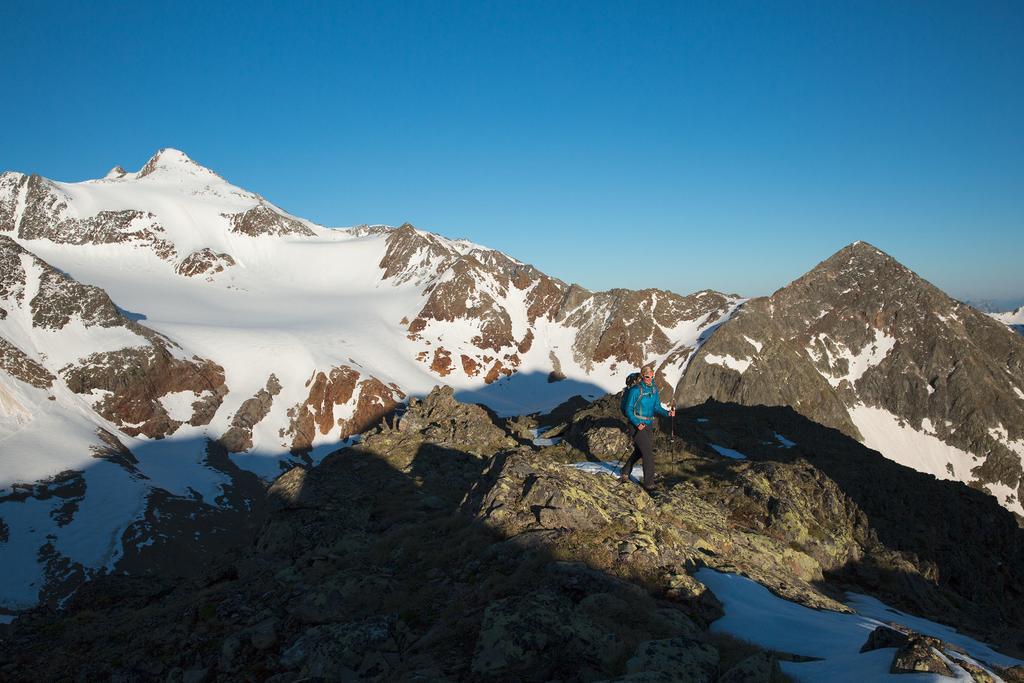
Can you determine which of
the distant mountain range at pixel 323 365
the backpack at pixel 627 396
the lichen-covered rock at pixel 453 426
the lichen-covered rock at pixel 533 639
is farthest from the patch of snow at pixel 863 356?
the lichen-covered rock at pixel 533 639

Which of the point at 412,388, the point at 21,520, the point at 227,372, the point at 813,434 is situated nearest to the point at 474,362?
the point at 412,388

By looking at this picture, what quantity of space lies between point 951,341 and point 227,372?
201m

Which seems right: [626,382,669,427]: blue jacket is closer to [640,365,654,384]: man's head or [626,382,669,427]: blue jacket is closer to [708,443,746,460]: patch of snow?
[640,365,654,384]: man's head

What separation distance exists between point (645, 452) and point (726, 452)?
13.7 meters

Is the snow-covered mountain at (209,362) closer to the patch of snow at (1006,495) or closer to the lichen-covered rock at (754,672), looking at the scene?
the lichen-covered rock at (754,672)

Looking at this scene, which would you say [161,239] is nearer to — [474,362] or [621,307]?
[474,362]

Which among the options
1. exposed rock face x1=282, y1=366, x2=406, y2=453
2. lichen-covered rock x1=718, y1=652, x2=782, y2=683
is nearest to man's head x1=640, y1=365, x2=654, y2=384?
lichen-covered rock x1=718, y1=652, x2=782, y2=683

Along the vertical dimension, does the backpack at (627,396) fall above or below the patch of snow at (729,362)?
below

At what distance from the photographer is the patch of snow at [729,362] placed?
5576 inches

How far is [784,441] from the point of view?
112 ft

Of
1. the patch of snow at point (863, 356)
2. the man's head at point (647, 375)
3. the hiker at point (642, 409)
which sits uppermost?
the patch of snow at point (863, 356)

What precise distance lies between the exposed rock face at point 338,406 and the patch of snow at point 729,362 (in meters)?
82.5

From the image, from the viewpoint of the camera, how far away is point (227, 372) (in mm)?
113188

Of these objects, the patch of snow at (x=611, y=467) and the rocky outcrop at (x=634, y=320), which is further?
the rocky outcrop at (x=634, y=320)
